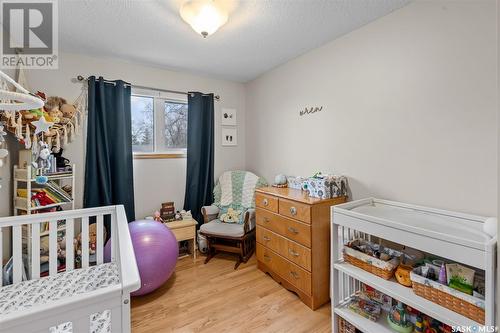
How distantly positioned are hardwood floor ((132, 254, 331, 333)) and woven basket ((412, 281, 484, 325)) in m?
0.75

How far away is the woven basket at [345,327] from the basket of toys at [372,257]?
1.32 feet

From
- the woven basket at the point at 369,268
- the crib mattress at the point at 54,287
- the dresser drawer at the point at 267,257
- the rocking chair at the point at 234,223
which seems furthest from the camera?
the rocking chair at the point at 234,223

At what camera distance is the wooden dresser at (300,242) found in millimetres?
1858

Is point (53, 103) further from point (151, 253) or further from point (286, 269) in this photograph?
point (286, 269)

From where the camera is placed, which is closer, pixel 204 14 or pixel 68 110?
pixel 204 14

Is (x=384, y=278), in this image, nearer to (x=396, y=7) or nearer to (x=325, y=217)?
(x=325, y=217)

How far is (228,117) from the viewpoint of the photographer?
3359mm

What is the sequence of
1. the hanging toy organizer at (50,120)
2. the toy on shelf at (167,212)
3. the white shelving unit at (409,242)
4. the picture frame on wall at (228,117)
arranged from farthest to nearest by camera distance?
the picture frame on wall at (228,117) < the toy on shelf at (167,212) < the hanging toy organizer at (50,120) < the white shelving unit at (409,242)

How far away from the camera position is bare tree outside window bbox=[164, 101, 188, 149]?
302 cm

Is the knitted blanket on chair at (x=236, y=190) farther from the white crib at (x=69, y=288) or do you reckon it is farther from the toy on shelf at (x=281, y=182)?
the white crib at (x=69, y=288)

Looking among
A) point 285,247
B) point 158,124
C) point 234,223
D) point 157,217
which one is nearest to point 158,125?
point 158,124

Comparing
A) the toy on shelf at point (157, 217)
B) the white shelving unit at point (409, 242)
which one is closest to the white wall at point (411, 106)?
the white shelving unit at point (409, 242)

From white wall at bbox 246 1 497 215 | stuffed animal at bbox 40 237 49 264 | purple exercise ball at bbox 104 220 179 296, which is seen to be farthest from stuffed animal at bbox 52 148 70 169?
white wall at bbox 246 1 497 215

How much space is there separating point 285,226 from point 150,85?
226 centimetres
